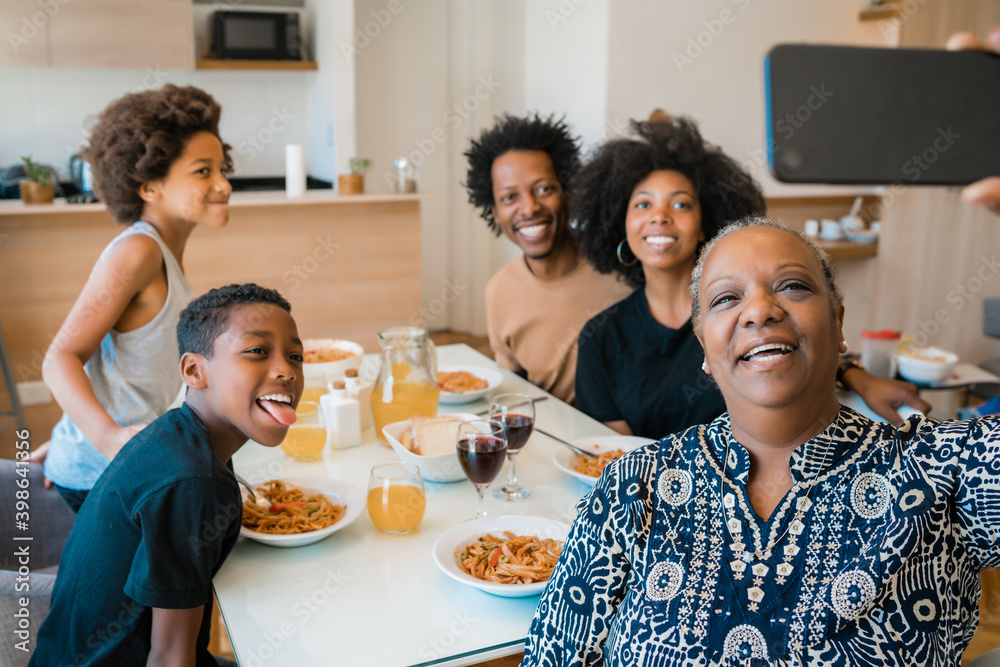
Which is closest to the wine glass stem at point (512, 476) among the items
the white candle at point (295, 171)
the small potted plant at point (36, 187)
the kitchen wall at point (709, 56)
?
the kitchen wall at point (709, 56)

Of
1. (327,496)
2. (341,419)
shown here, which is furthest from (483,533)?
(341,419)

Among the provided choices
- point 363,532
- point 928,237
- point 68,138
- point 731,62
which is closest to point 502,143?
point 363,532

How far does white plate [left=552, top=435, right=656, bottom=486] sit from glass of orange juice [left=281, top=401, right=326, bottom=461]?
0.50 metres

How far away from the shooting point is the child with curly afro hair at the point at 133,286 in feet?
5.44

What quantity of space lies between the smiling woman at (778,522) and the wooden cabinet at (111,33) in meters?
4.40

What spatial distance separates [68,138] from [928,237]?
516 centimetres

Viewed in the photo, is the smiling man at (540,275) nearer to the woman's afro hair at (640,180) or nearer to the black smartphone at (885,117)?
the woman's afro hair at (640,180)

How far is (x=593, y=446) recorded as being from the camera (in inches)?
67.8

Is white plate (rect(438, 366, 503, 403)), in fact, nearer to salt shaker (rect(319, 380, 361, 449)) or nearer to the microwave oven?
salt shaker (rect(319, 380, 361, 449))

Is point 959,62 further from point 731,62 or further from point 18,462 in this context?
point 731,62
